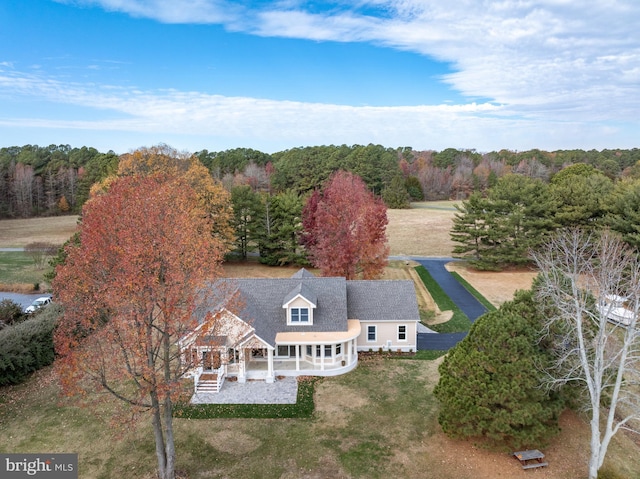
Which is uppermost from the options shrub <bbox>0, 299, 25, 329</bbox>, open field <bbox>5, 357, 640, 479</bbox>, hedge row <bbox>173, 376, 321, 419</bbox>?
shrub <bbox>0, 299, 25, 329</bbox>

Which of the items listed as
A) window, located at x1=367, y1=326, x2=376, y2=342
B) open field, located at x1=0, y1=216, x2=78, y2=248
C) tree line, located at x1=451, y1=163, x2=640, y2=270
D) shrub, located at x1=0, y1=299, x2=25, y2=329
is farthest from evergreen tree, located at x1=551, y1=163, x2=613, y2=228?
open field, located at x1=0, y1=216, x2=78, y2=248

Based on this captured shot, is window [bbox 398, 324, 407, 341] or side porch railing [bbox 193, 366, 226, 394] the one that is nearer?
side porch railing [bbox 193, 366, 226, 394]

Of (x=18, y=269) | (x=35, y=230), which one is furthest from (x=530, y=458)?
(x=35, y=230)

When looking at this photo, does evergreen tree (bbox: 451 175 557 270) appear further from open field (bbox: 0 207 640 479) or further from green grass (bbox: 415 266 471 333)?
open field (bbox: 0 207 640 479)

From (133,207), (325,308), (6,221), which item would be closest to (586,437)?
(325,308)

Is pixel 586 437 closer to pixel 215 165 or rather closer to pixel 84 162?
pixel 215 165

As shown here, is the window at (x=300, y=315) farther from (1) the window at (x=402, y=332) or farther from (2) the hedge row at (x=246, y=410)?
(1) the window at (x=402, y=332)

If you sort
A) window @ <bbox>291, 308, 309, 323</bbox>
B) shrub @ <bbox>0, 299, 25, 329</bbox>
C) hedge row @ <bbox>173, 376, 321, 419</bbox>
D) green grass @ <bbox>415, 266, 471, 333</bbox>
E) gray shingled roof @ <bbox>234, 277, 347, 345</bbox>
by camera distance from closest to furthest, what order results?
hedge row @ <bbox>173, 376, 321, 419</bbox>, gray shingled roof @ <bbox>234, 277, 347, 345</bbox>, window @ <bbox>291, 308, 309, 323</bbox>, shrub @ <bbox>0, 299, 25, 329</bbox>, green grass @ <bbox>415, 266, 471, 333</bbox>

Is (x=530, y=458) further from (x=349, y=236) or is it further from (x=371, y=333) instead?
Answer: (x=349, y=236)
